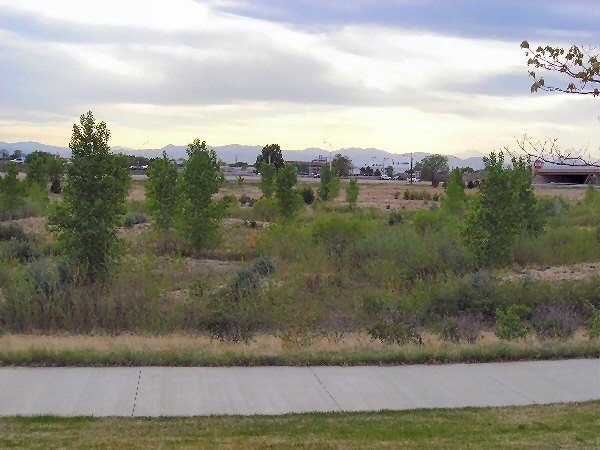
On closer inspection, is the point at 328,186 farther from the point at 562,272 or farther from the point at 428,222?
the point at 562,272

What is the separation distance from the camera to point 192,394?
8336mm

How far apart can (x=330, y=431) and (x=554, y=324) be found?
7179 millimetres

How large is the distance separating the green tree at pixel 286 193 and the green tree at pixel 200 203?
10727 mm

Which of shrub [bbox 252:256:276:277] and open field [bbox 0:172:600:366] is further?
shrub [bbox 252:256:276:277]

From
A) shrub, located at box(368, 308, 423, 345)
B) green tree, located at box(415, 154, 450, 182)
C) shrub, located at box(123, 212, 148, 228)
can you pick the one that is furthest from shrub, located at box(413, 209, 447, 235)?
green tree, located at box(415, 154, 450, 182)

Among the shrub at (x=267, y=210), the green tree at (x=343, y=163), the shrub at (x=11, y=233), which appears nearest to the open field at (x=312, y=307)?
the shrub at (x=11, y=233)

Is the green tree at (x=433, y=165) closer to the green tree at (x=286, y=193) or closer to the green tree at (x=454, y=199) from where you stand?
the green tree at (x=454, y=199)

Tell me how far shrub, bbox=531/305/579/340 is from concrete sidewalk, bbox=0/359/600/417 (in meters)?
2.36

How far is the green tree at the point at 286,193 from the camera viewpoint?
122ft

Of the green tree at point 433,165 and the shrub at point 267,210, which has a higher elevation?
the green tree at point 433,165

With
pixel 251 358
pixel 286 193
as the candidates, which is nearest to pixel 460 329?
pixel 251 358

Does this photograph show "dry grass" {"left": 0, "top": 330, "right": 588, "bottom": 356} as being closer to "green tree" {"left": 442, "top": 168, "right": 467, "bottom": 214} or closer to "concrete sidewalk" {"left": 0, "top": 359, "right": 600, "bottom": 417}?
"concrete sidewalk" {"left": 0, "top": 359, "right": 600, "bottom": 417}

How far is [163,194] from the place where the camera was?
30172 millimetres

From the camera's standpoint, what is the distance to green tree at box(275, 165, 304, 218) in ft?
122
